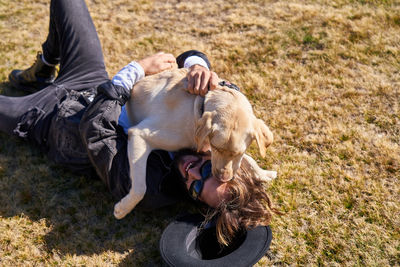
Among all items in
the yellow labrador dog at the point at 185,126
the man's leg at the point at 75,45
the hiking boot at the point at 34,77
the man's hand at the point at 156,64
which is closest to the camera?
the yellow labrador dog at the point at 185,126

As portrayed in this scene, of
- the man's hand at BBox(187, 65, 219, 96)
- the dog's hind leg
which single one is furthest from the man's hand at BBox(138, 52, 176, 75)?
the dog's hind leg

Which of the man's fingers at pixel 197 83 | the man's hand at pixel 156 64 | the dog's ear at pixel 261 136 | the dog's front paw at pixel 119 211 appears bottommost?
the dog's front paw at pixel 119 211

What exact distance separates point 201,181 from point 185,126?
1.69ft

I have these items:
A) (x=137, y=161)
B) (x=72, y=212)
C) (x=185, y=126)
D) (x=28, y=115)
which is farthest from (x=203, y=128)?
(x=28, y=115)

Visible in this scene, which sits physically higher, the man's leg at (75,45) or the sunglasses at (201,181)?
the man's leg at (75,45)

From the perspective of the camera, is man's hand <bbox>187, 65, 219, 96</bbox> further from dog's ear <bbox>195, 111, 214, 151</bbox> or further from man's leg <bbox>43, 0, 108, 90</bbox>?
man's leg <bbox>43, 0, 108, 90</bbox>

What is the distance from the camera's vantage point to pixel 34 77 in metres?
5.10

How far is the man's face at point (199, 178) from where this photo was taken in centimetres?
329

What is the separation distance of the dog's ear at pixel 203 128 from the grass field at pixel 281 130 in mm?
1203

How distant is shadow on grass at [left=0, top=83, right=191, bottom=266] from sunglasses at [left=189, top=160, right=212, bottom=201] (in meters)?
0.57

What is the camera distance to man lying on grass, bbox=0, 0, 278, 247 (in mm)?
Result: 3299

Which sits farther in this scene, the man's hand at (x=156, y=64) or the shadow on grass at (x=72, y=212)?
the man's hand at (x=156, y=64)

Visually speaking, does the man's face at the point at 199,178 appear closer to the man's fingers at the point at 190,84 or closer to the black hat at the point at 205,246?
the black hat at the point at 205,246

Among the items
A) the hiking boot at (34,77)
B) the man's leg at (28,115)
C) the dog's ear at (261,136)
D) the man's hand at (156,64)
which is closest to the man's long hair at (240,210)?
the dog's ear at (261,136)
